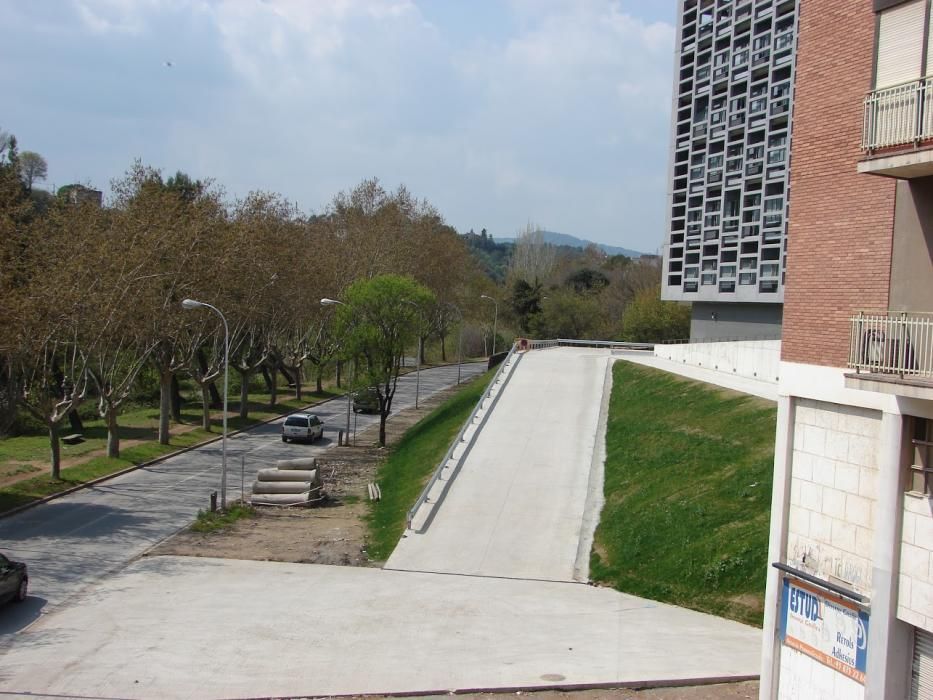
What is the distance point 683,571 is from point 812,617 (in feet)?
23.6

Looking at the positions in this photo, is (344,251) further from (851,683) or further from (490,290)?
(851,683)

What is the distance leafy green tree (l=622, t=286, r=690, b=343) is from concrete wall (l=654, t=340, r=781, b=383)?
34035 mm

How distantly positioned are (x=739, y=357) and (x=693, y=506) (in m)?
15.2

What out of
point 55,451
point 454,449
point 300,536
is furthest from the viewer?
point 55,451

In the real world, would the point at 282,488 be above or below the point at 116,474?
above

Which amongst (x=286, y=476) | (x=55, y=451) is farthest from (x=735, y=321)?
(x=55, y=451)

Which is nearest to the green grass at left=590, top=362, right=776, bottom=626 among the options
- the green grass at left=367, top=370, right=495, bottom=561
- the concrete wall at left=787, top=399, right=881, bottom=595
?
the concrete wall at left=787, top=399, right=881, bottom=595

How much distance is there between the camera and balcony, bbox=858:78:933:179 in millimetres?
9570

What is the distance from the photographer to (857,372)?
33.8ft

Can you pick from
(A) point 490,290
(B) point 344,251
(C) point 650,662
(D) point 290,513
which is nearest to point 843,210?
(C) point 650,662

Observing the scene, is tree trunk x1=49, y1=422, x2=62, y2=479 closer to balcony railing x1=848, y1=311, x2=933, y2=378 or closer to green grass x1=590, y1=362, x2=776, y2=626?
green grass x1=590, y1=362, x2=776, y2=626

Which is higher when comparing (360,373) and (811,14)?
(811,14)

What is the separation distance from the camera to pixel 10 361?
27.0 metres

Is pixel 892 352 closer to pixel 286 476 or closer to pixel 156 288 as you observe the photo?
pixel 286 476
